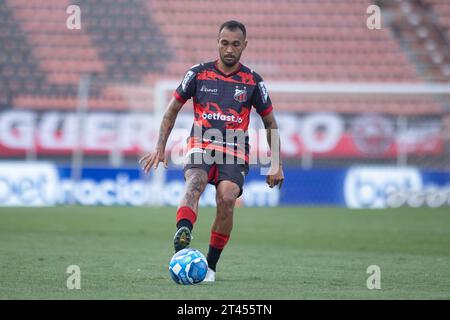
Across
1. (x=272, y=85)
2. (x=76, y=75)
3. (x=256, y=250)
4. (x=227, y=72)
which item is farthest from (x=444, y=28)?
(x=227, y=72)

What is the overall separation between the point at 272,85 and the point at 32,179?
5.46m

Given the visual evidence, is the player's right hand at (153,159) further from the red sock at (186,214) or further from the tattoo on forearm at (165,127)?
the red sock at (186,214)

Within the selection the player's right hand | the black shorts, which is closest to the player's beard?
the black shorts

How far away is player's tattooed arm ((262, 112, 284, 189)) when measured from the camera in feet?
26.0

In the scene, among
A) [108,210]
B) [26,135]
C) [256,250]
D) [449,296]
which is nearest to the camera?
[449,296]

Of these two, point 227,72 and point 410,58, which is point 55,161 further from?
point 227,72

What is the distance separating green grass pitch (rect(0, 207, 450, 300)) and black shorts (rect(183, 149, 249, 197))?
841 mm

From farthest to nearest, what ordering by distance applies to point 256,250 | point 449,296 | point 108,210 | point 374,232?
point 108,210
point 374,232
point 256,250
point 449,296

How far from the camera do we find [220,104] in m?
7.68

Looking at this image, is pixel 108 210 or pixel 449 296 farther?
pixel 108 210

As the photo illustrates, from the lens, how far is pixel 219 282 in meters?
7.38

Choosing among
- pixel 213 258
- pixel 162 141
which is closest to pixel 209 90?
pixel 162 141

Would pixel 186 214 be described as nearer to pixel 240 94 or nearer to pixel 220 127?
pixel 220 127

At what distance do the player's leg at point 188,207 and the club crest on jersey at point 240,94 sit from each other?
0.69 m
